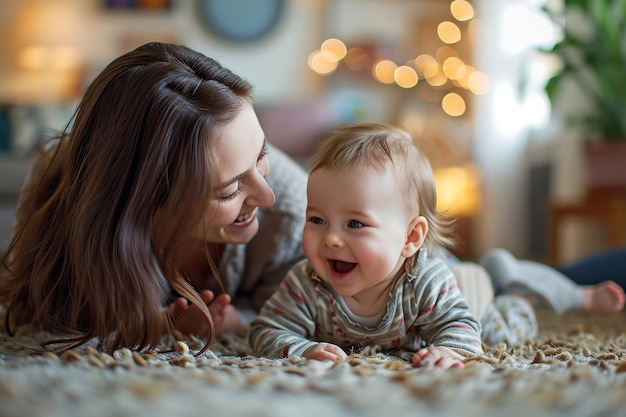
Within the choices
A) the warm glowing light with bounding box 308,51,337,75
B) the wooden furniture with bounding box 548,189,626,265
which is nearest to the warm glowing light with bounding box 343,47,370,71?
the warm glowing light with bounding box 308,51,337,75

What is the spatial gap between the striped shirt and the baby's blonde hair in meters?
0.08

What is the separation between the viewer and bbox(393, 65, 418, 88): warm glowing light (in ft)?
17.1

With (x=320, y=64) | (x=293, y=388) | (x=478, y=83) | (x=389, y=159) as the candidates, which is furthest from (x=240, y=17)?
(x=293, y=388)

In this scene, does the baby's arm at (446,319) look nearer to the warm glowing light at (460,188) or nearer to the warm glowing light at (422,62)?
the warm glowing light at (460,188)

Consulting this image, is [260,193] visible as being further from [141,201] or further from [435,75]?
[435,75]

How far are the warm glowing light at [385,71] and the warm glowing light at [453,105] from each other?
0.46 metres

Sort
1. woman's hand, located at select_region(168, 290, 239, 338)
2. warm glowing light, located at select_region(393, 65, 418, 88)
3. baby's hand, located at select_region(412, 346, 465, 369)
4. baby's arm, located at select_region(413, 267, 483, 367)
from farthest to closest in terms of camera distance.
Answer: warm glowing light, located at select_region(393, 65, 418, 88) → woman's hand, located at select_region(168, 290, 239, 338) → baby's arm, located at select_region(413, 267, 483, 367) → baby's hand, located at select_region(412, 346, 465, 369)

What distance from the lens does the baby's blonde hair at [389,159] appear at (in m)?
1.02

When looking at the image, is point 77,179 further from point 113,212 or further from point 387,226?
point 387,226

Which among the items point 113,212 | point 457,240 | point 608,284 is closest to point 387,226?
point 457,240

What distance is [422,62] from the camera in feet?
17.0

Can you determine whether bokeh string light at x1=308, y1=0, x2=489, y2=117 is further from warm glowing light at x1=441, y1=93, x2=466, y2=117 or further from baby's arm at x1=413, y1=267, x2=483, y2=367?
baby's arm at x1=413, y1=267, x2=483, y2=367

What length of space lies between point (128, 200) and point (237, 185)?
169 millimetres

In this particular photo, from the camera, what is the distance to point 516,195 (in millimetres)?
4445
